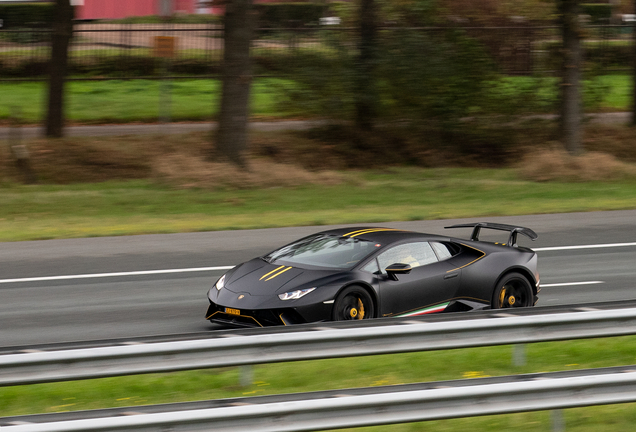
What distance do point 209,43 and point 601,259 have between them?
25.0 m

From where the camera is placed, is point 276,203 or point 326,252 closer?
point 326,252

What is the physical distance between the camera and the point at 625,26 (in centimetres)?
3391

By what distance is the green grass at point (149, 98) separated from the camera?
2789 cm

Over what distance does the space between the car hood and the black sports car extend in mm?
10

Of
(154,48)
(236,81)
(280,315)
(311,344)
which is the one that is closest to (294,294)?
(280,315)

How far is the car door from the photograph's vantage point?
378 inches

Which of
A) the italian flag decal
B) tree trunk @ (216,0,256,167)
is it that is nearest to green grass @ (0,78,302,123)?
tree trunk @ (216,0,256,167)

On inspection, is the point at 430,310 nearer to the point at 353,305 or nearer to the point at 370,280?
the point at 370,280

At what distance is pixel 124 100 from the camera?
34.0m

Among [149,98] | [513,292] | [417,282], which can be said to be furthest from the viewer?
[149,98]

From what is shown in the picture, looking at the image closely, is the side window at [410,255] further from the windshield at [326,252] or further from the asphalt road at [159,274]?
the asphalt road at [159,274]

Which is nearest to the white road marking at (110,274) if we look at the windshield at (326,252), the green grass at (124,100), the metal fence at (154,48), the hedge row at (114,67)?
the windshield at (326,252)

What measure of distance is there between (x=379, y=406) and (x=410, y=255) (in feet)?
16.4

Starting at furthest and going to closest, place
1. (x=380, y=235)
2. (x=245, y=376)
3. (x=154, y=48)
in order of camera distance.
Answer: (x=154, y=48) → (x=380, y=235) → (x=245, y=376)
